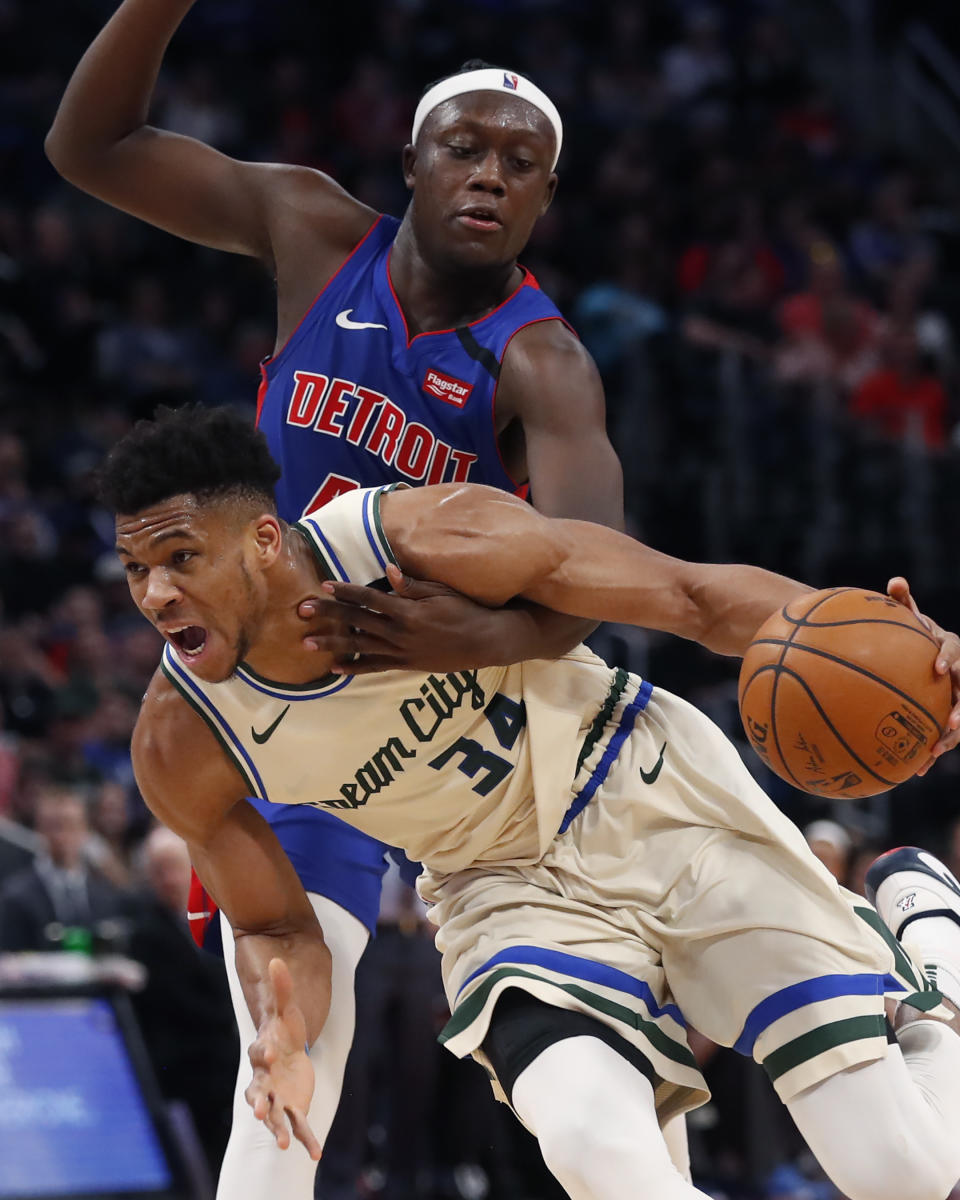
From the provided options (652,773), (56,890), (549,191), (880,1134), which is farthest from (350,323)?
(56,890)

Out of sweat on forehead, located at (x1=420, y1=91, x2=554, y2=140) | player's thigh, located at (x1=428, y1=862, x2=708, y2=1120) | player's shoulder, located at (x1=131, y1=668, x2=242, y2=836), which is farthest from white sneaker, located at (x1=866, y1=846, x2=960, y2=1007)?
sweat on forehead, located at (x1=420, y1=91, x2=554, y2=140)

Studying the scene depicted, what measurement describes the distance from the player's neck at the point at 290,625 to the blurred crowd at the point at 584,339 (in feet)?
11.6

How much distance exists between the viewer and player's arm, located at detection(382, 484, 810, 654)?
11.3 ft

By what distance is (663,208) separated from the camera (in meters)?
12.5

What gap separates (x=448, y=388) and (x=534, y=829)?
103cm

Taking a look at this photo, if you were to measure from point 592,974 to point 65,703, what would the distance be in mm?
5726

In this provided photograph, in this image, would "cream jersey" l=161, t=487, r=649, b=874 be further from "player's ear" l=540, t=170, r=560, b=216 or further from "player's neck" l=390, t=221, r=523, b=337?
"player's ear" l=540, t=170, r=560, b=216

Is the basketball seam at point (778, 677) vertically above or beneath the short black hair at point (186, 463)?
beneath

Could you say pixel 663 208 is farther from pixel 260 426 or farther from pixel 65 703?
pixel 260 426

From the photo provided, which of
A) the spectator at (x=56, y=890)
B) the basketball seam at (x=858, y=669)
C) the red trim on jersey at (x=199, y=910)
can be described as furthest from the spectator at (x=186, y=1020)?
the basketball seam at (x=858, y=669)

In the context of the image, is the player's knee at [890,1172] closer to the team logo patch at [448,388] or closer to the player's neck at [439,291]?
the team logo patch at [448,388]

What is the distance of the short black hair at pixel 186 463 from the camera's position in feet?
11.0

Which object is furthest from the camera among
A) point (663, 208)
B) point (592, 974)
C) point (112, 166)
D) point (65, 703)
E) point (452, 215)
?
point (663, 208)

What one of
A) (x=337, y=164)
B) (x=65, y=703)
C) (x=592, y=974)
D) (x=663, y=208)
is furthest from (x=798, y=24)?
(x=592, y=974)
